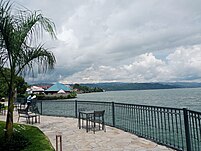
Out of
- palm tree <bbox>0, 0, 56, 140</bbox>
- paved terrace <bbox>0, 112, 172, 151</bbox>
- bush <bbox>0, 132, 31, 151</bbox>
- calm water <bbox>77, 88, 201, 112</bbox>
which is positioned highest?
palm tree <bbox>0, 0, 56, 140</bbox>

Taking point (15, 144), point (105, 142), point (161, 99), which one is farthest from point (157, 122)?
point (161, 99)

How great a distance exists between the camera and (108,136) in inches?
265

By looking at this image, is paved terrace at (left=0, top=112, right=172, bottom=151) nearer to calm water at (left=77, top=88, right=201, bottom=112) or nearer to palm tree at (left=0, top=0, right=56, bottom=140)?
palm tree at (left=0, top=0, right=56, bottom=140)

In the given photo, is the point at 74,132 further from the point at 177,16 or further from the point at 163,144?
the point at 177,16

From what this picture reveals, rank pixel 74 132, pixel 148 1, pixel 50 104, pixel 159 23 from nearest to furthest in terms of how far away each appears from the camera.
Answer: pixel 74 132 → pixel 148 1 → pixel 159 23 → pixel 50 104

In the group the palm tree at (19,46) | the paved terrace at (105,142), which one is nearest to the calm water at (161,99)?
the paved terrace at (105,142)

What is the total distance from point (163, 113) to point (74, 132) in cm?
356

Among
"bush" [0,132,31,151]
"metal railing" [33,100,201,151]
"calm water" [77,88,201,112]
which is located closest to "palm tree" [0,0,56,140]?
"bush" [0,132,31,151]

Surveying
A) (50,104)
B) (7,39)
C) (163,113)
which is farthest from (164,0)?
(50,104)

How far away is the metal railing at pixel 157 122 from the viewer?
15.0 ft

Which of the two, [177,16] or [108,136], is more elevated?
[177,16]

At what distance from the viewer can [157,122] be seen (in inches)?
263

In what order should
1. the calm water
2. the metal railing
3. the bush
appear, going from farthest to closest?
the calm water < the bush < the metal railing

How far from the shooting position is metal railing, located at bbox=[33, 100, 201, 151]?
4.56m
